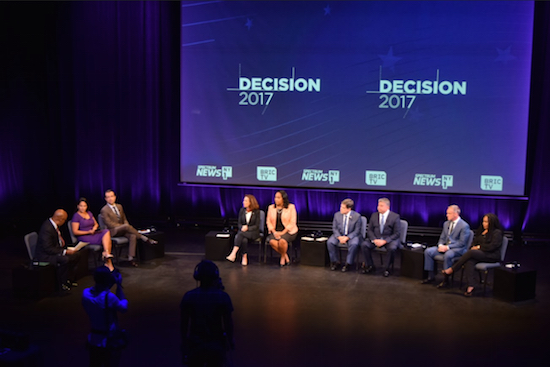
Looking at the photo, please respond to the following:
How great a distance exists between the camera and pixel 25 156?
10805 millimetres

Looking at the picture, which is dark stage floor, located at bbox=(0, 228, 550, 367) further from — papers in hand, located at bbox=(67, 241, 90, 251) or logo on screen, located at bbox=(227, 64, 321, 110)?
logo on screen, located at bbox=(227, 64, 321, 110)

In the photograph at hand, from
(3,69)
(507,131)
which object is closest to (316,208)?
(507,131)

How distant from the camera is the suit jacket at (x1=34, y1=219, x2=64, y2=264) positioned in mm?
7066

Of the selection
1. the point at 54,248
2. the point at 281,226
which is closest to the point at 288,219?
the point at 281,226

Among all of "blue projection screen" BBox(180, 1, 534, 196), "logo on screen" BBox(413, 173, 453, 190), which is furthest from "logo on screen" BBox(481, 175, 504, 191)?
"logo on screen" BBox(413, 173, 453, 190)

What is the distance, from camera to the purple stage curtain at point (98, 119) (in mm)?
10484

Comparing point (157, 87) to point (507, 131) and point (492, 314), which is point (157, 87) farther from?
point (492, 314)

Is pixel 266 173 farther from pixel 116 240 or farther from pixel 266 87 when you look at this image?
pixel 116 240

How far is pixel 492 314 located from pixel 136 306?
13.2ft

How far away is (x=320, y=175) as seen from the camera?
9727 mm

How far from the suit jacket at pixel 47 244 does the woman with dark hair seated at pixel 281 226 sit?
295cm

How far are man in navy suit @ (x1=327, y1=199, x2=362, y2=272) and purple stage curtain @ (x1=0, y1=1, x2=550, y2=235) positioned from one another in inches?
73.8

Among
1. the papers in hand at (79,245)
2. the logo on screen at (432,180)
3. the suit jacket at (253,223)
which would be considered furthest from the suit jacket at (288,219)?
the papers in hand at (79,245)

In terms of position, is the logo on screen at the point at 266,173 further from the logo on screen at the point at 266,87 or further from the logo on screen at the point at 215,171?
the logo on screen at the point at 266,87
